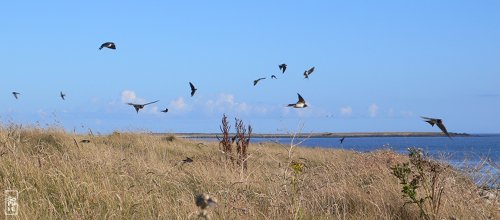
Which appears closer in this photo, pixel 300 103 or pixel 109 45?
pixel 300 103

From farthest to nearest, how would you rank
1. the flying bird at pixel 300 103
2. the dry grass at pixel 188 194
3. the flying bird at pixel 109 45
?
the flying bird at pixel 109 45
the flying bird at pixel 300 103
the dry grass at pixel 188 194

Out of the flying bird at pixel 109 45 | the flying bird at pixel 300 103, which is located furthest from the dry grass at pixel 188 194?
the flying bird at pixel 109 45

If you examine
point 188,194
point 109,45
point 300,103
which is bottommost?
point 188,194

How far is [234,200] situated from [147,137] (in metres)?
16.2

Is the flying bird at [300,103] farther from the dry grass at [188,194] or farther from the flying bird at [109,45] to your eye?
the flying bird at [109,45]

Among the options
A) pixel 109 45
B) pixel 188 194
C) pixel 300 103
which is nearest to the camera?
pixel 188 194

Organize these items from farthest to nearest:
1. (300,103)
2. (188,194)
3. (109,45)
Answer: (109,45) → (300,103) → (188,194)

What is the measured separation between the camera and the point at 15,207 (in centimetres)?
610

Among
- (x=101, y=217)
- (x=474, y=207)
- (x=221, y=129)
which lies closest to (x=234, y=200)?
(x=101, y=217)

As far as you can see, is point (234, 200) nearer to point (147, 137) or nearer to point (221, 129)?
point (221, 129)

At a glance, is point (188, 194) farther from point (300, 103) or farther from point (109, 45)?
point (109, 45)

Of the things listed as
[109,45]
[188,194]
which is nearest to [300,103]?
[188,194]

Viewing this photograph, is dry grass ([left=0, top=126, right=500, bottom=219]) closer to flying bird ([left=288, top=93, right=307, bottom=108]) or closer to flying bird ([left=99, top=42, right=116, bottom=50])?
flying bird ([left=288, top=93, right=307, bottom=108])

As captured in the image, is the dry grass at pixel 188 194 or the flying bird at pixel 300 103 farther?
the flying bird at pixel 300 103
